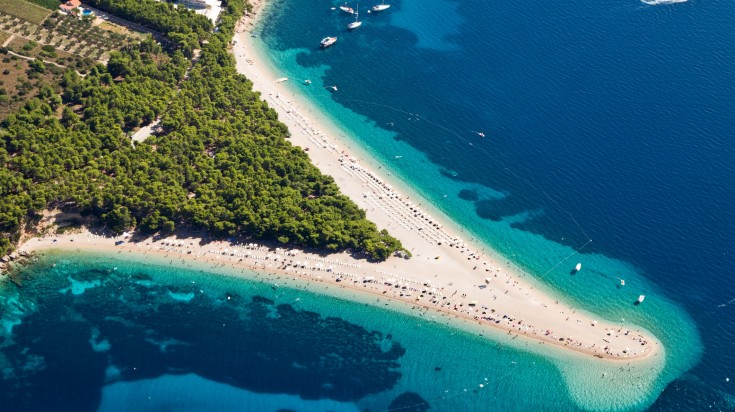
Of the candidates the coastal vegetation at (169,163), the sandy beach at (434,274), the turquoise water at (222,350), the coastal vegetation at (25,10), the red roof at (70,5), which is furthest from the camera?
the red roof at (70,5)

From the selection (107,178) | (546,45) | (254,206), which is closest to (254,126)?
A: (254,206)

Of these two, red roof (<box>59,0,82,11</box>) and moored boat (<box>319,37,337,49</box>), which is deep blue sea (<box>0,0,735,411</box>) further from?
red roof (<box>59,0,82,11</box>)

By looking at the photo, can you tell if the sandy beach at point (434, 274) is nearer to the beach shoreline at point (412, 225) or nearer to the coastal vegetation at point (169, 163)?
the beach shoreline at point (412, 225)

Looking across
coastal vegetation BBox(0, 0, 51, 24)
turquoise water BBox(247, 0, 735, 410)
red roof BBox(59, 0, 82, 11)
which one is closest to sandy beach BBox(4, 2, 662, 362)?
turquoise water BBox(247, 0, 735, 410)

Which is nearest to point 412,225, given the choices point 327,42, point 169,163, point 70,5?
point 169,163

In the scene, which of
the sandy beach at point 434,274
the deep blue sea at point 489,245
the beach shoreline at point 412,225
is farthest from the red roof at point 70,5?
the sandy beach at point 434,274

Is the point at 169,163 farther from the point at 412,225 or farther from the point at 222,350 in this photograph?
the point at 412,225

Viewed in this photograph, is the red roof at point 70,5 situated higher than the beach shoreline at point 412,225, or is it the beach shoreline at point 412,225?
the red roof at point 70,5

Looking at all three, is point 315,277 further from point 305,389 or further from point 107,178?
point 107,178
